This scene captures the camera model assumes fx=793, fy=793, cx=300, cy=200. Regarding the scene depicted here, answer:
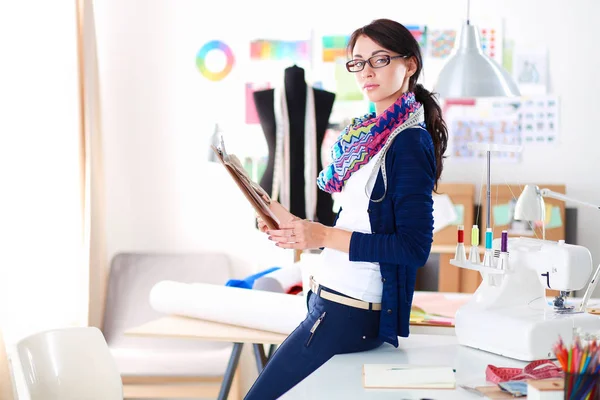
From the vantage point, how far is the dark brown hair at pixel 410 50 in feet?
5.90

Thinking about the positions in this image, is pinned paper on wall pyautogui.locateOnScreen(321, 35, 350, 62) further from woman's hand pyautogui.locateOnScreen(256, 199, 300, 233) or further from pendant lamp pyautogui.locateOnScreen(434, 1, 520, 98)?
woman's hand pyautogui.locateOnScreen(256, 199, 300, 233)

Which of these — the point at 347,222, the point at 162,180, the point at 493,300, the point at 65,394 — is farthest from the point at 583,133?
the point at 65,394

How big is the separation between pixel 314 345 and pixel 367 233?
28cm

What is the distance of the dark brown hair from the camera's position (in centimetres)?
180

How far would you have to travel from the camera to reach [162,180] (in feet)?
15.1

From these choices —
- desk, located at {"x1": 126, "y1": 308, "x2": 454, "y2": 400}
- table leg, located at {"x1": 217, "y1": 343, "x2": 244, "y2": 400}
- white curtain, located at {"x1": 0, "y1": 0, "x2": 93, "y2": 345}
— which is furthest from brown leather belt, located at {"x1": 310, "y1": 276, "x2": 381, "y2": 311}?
white curtain, located at {"x1": 0, "y1": 0, "x2": 93, "y2": 345}

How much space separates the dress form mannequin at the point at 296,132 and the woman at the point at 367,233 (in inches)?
83.7

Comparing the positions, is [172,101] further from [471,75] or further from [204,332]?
[204,332]

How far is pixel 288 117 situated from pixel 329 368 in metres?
2.42

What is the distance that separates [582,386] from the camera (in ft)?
4.04

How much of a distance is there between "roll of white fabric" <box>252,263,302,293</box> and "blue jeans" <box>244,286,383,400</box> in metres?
1.25

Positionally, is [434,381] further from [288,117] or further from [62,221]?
[62,221]

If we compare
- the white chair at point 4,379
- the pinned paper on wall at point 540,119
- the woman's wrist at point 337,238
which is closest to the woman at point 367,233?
the woman's wrist at point 337,238

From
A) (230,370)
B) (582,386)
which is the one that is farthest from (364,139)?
(230,370)
